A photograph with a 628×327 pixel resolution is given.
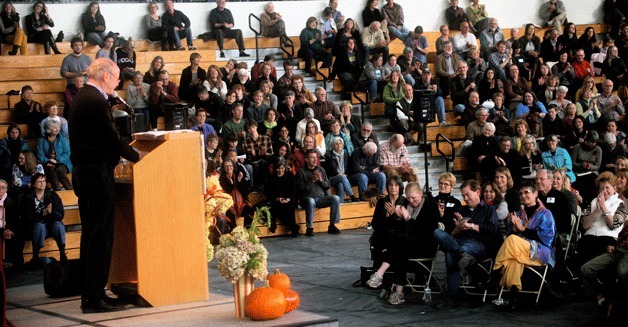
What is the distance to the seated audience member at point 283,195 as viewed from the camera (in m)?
14.3

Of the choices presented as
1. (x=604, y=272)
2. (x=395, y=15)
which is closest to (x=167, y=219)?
(x=604, y=272)

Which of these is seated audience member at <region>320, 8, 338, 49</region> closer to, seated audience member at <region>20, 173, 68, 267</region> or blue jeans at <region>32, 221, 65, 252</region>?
seated audience member at <region>20, 173, 68, 267</region>

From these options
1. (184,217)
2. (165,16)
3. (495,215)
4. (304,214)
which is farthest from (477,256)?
(165,16)

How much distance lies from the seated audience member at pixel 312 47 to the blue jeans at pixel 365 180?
3.80m

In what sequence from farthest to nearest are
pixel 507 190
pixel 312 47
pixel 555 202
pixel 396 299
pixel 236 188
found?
pixel 312 47 → pixel 236 188 → pixel 507 190 → pixel 555 202 → pixel 396 299

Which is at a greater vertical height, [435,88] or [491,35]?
[491,35]

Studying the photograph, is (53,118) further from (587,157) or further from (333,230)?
(587,157)

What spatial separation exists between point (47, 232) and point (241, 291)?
226 inches

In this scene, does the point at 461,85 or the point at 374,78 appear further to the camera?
the point at 461,85

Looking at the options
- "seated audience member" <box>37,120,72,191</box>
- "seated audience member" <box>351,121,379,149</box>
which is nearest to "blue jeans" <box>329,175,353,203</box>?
"seated audience member" <box>351,121,379,149</box>

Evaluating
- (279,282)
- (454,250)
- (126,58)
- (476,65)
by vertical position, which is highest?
(126,58)

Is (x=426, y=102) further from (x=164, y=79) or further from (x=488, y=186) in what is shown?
(x=488, y=186)

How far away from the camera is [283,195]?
14.4 meters

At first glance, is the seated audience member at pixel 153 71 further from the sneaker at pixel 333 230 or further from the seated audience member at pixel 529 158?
the seated audience member at pixel 529 158
